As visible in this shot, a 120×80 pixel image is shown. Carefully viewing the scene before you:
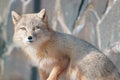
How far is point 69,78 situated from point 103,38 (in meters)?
1.48

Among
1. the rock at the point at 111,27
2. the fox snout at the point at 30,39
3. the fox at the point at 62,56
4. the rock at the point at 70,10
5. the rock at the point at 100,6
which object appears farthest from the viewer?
the rock at the point at 70,10

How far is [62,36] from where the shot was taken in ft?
20.8

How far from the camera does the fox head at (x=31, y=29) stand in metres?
6.02

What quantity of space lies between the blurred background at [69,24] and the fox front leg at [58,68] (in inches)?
57.4

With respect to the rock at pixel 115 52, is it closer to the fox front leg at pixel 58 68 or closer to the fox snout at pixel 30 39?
the fox front leg at pixel 58 68

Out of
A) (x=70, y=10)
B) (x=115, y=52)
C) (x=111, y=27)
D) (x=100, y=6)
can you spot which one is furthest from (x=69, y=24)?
(x=115, y=52)

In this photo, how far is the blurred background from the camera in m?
7.56

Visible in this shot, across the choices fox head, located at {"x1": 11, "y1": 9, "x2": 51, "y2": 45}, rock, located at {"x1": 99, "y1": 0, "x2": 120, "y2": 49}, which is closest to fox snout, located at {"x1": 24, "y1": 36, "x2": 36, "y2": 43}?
fox head, located at {"x1": 11, "y1": 9, "x2": 51, "y2": 45}

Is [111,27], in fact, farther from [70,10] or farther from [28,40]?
[28,40]

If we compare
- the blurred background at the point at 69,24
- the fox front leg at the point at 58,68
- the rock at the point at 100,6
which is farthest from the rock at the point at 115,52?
the fox front leg at the point at 58,68

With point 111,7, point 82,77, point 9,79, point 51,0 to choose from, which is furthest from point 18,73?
point 82,77

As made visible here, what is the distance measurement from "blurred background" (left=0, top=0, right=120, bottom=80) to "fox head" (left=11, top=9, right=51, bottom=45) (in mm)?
1577

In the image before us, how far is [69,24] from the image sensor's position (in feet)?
26.3

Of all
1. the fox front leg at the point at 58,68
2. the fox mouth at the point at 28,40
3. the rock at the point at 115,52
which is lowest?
the rock at the point at 115,52
